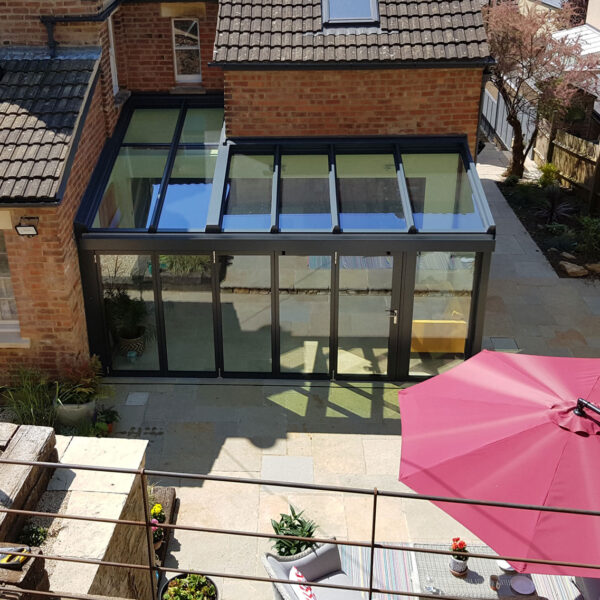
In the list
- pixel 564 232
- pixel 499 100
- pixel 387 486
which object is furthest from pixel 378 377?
pixel 499 100

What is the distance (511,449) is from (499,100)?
18.7m

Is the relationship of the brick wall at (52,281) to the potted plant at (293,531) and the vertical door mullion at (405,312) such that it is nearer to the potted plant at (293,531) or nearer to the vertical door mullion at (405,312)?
the potted plant at (293,531)

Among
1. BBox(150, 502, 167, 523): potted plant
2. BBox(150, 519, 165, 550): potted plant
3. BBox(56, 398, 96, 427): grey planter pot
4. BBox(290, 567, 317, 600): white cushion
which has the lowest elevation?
BBox(56, 398, 96, 427): grey planter pot

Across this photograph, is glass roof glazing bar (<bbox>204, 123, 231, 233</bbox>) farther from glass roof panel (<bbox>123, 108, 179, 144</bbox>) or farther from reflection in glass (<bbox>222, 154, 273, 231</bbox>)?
glass roof panel (<bbox>123, 108, 179, 144</bbox>)

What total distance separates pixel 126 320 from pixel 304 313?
2.52 meters

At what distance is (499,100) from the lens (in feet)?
73.5

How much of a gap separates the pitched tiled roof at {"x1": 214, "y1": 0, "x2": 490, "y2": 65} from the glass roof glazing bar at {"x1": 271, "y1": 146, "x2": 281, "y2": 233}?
136 centimetres

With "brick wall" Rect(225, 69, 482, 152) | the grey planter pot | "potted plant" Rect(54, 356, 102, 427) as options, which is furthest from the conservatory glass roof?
the grey planter pot

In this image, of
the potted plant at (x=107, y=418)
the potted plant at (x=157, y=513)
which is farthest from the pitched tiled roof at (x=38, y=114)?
the potted plant at (x=157, y=513)

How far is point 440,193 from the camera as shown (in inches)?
403

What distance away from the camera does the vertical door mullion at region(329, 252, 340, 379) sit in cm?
982

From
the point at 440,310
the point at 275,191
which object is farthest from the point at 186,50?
the point at 440,310

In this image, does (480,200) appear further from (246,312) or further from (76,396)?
(76,396)

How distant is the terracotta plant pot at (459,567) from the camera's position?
6.76 metres
